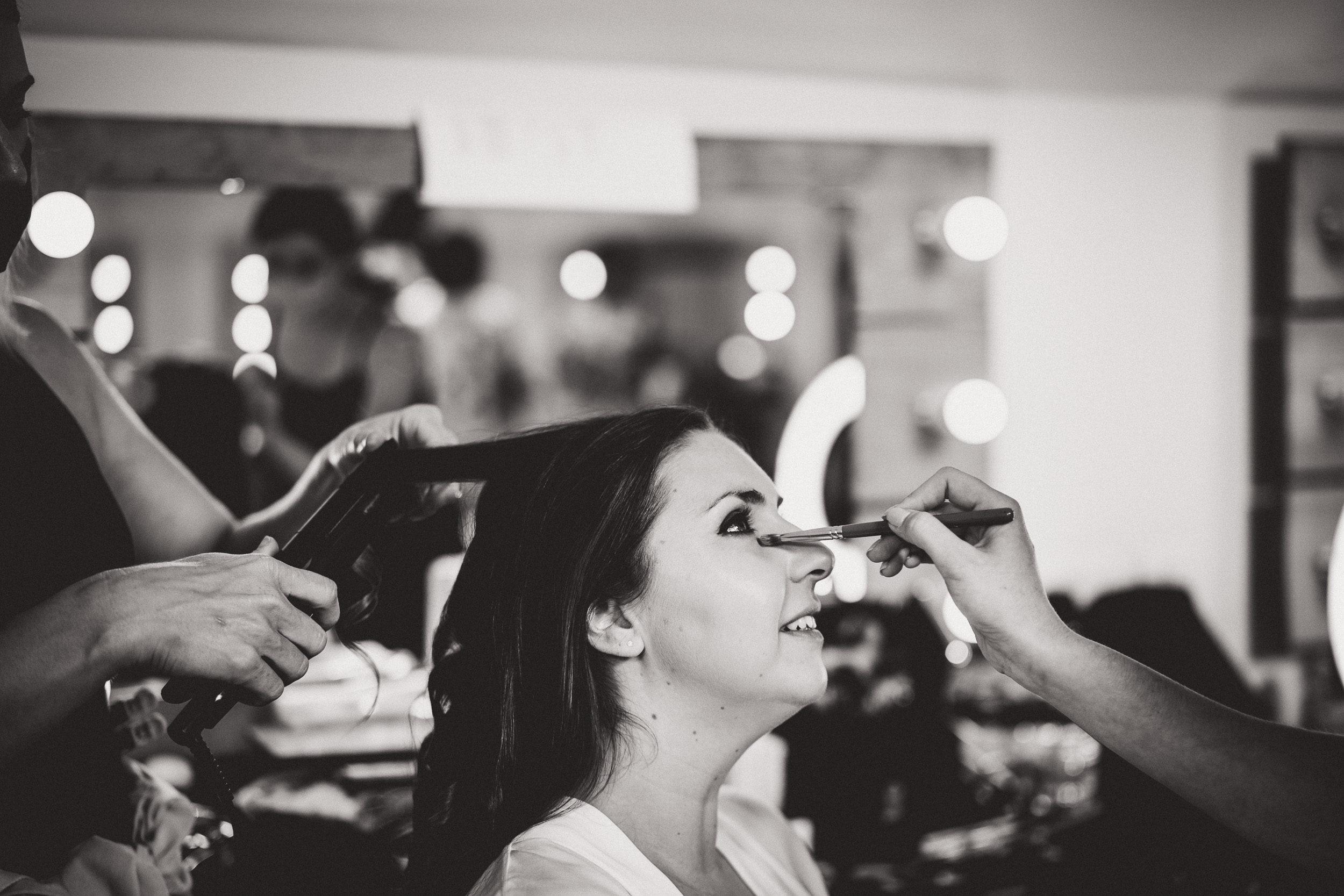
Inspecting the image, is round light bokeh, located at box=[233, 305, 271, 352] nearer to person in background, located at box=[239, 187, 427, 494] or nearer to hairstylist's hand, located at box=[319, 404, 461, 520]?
person in background, located at box=[239, 187, 427, 494]

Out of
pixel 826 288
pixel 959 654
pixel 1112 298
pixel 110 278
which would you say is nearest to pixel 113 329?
pixel 110 278

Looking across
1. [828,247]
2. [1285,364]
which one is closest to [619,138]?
[828,247]

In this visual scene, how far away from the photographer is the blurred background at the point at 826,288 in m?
3.06

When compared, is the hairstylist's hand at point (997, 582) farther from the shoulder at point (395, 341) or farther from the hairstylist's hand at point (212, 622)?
the shoulder at point (395, 341)

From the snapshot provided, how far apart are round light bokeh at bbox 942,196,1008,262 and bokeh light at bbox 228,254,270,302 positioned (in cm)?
230

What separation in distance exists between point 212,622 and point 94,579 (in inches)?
5.8

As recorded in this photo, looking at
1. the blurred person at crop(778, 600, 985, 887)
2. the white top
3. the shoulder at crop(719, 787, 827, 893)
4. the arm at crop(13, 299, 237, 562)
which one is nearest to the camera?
the white top

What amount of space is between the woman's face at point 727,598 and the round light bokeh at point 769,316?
7.52ft

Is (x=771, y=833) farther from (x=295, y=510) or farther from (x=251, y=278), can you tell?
(x=251, y=278)

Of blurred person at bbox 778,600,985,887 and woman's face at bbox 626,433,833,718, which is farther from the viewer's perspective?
blurred person at bbox 778,600,985,887

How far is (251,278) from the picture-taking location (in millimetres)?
3480

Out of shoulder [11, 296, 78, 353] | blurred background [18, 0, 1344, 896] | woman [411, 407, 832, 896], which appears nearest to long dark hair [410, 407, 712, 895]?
woman [411, 407, 832, 896]

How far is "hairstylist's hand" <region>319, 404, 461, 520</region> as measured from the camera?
1676mm

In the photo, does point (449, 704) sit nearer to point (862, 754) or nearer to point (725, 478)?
point (725, 478)
